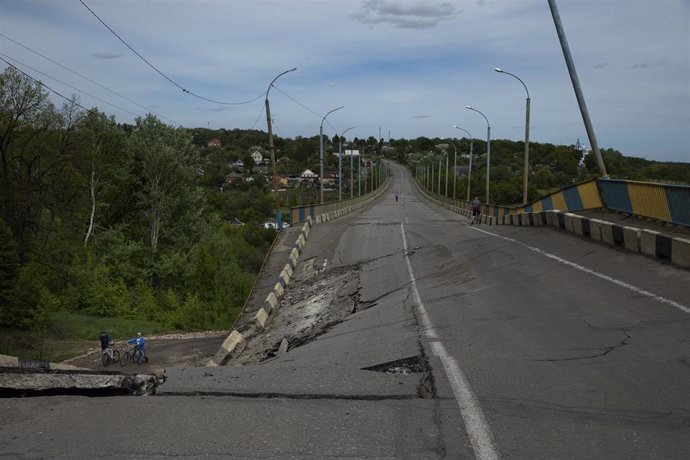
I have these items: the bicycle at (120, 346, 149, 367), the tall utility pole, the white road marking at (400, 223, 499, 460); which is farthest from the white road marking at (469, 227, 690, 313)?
the bicycle at (120, 346, 149, 367)

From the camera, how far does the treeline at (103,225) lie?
32844 millimetres

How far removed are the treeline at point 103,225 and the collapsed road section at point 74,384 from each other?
2521 centimetres

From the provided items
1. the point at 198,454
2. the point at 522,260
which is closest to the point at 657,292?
the point at 522,260

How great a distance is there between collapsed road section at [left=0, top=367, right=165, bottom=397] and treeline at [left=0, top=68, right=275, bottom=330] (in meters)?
25.2

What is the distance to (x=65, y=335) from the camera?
29391 mm

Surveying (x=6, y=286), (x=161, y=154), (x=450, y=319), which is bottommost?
(x=6, y=286)

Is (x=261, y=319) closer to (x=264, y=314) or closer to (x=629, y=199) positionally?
(x=264, y=314)

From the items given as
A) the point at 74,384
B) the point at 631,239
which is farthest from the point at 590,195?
the point at 74,384

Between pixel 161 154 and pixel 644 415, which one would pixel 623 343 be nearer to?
pixel 644 415

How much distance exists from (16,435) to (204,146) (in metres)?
93.0

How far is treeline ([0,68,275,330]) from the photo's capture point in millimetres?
32844

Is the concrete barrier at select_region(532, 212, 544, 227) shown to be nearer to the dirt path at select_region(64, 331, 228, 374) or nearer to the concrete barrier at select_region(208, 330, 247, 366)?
the dirt path at select_region(64, 331, 228, 374)

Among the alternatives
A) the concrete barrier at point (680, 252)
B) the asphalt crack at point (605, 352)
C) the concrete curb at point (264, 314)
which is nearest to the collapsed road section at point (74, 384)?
the asphalt crack at point (605, 352)

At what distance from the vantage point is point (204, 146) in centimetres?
9494
